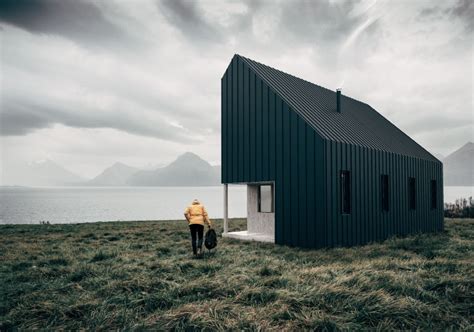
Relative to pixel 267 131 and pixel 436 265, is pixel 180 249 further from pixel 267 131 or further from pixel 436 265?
pixel 436 265

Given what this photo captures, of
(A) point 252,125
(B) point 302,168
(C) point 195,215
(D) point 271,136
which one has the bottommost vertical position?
(C) point 195,215

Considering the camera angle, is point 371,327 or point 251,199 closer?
point 371,327

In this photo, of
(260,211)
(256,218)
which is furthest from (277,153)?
(256,218)

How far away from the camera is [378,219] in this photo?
12.9m

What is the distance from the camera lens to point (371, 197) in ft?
40.9

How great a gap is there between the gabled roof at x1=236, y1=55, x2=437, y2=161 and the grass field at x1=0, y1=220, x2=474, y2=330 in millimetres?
4362

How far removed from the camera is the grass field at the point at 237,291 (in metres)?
4.94

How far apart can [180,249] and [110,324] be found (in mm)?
5633

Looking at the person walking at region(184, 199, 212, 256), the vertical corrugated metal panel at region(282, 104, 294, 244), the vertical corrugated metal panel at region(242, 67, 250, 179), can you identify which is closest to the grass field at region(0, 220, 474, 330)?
the person walking at region(184, 199, 212, 256)

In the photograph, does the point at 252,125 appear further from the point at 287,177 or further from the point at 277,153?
the point at 287,177

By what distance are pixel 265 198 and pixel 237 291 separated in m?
8.43

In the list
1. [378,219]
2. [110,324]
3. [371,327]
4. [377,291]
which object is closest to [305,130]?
[378,219]

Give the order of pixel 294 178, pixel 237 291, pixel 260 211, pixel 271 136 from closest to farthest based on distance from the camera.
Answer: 1. pixel 237 291
2. pixel 294 178
3. pixel 271 136
4. pixel 260 211

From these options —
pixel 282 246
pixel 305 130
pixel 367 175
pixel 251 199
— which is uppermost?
pixel 305 130
